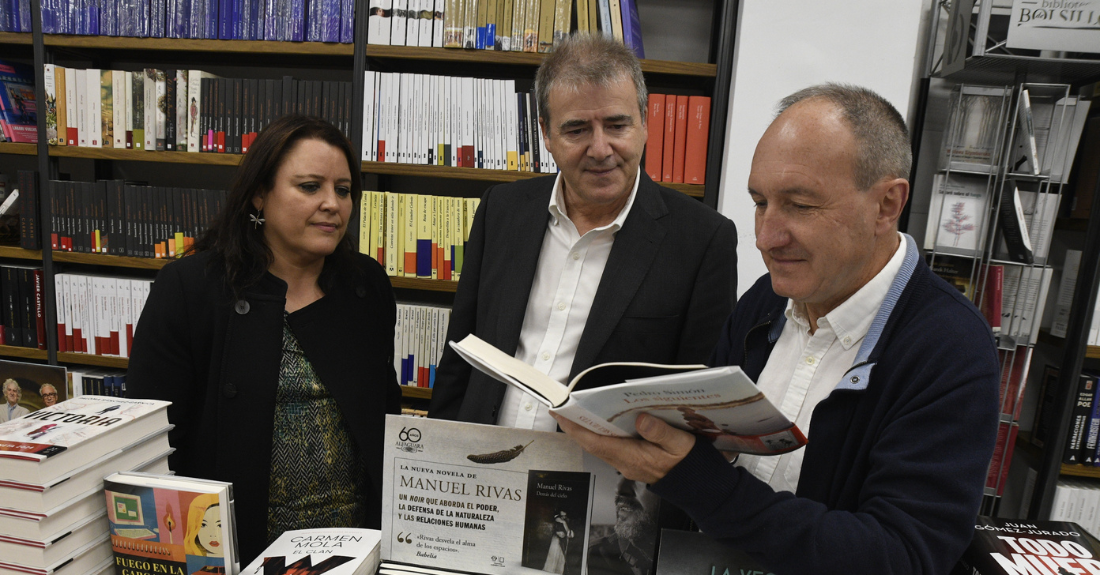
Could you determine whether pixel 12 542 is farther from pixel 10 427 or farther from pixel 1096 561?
pixel 1096 561

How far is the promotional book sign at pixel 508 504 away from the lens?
85 centimetres

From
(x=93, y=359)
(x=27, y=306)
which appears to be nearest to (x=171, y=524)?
(x=93, y=359)

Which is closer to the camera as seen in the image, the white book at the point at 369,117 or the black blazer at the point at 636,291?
the black blazer at the point at 636,291

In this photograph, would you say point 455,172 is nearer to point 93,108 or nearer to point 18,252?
point 93,108

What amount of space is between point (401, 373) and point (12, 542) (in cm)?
157

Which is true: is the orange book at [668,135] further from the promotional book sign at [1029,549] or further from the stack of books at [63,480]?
the stack of books at [63,480]

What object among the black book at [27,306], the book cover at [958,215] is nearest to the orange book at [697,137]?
the book cover at [958,215]

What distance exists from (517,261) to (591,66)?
1.52 feet

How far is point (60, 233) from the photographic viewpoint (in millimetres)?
2451

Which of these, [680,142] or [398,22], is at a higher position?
[398,22]

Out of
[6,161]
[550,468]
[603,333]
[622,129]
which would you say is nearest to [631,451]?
[550,468]

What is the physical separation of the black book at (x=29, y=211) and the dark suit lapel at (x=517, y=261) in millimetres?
2206

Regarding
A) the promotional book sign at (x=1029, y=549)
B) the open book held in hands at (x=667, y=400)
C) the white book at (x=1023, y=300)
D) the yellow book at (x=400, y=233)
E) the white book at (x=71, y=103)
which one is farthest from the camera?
the white book at (x=71, y=103)

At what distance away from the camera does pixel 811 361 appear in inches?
36.5
